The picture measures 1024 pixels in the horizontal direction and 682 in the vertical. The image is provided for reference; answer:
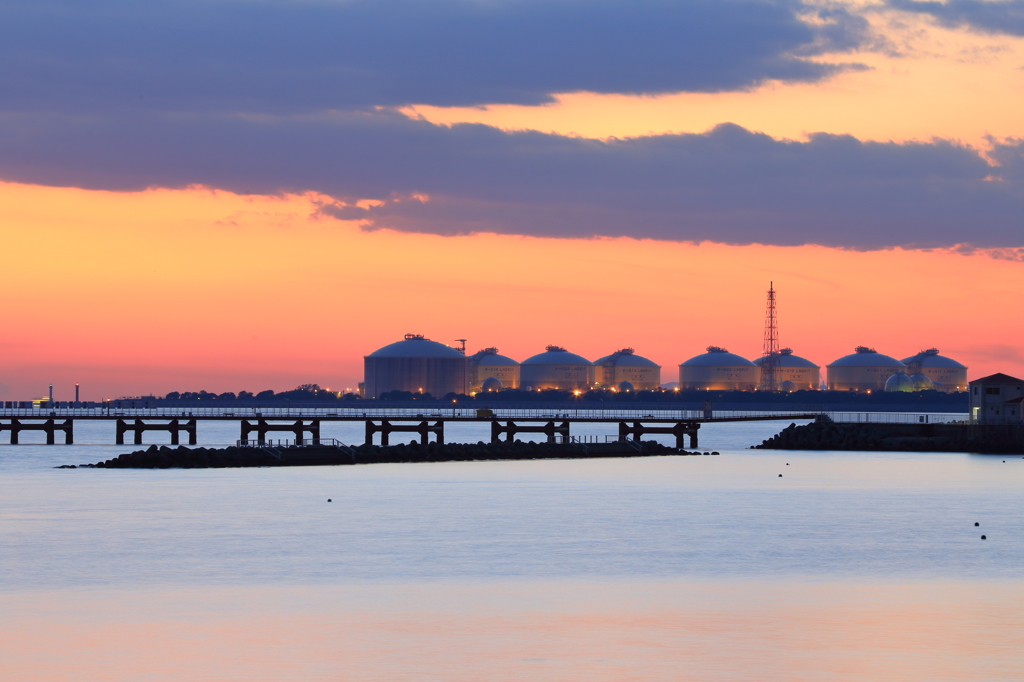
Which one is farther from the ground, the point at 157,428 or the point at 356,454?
the point at 157,428

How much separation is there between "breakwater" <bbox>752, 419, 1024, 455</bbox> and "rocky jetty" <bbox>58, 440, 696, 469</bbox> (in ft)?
39.0

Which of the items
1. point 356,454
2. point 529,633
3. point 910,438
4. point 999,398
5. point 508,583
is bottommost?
point 508,583

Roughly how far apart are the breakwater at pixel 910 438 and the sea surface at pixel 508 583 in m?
36.7

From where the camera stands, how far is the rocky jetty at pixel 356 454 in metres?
86.6

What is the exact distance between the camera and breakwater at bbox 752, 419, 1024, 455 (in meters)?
106

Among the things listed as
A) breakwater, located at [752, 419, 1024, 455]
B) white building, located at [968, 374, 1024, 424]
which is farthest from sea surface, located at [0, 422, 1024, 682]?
white building, located at [968, 374, 1024, 424]

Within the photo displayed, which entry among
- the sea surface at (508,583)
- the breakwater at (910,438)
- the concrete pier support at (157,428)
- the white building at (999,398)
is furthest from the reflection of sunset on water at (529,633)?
the concrete pier support at (157,428)

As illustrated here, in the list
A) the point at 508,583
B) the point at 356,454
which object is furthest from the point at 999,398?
the point at 508,583

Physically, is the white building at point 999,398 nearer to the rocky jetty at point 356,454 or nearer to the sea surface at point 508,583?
the rocky jetty at point 356,454

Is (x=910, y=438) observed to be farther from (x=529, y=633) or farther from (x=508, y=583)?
(x=529, y=633)

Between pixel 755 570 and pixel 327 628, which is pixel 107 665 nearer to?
pixel 327 628

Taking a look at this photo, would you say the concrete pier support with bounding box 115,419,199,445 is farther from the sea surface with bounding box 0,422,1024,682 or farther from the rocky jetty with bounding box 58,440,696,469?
the sea surface with bounding box 0,422,1024,682

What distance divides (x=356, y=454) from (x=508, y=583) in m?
62.6

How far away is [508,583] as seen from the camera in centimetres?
3412
